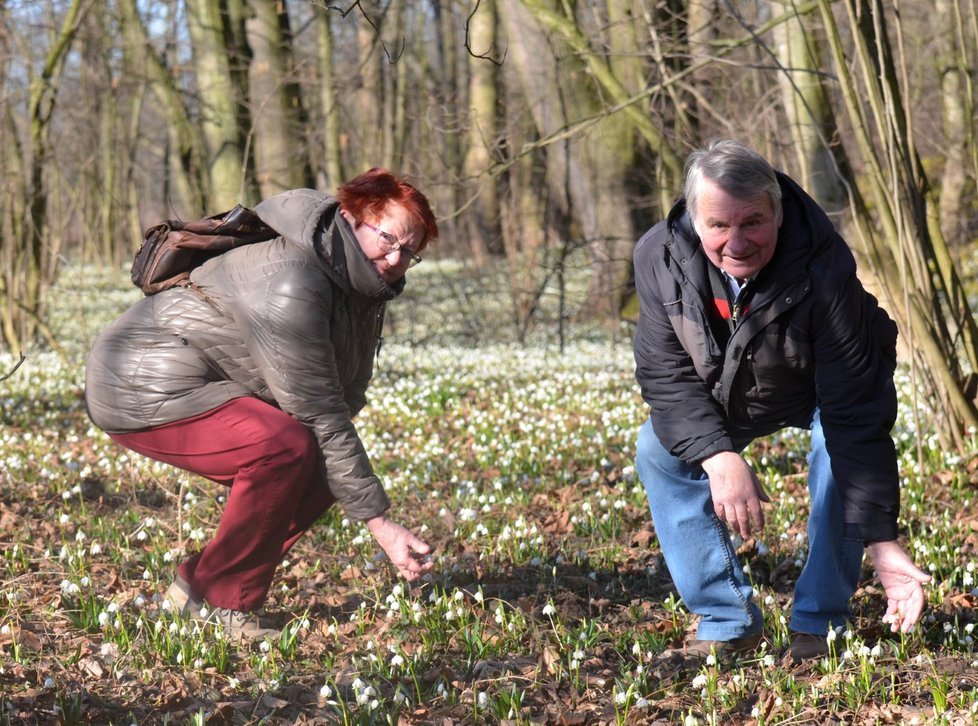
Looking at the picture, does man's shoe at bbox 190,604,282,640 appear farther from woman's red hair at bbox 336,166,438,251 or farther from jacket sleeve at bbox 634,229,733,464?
jacket sleeve at bbox 634,229,733,464

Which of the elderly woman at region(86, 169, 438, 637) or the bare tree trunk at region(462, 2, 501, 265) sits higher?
the bare tree trunk at region(462, 2, 501, 265)

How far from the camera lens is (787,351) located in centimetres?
351

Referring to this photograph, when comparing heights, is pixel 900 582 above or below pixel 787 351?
below

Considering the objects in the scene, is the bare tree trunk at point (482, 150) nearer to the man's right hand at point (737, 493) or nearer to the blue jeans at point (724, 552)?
the blue jeans at point (724, 552)

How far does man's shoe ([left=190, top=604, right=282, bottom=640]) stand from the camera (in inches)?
176

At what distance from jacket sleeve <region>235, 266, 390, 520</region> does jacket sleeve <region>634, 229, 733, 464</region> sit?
108cm

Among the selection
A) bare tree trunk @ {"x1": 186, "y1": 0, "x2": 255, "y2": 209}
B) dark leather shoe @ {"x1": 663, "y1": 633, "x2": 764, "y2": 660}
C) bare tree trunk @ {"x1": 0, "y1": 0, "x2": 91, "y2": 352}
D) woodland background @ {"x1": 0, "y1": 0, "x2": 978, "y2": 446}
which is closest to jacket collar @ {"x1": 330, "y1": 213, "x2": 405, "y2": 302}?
woodland background @ {"x1": 0, "y1": 0, "x2": 978, "y2": 446}

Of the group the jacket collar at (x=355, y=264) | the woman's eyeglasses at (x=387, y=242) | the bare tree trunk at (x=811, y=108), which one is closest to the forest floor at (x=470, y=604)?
the jacket collar at (x=355, y=264)

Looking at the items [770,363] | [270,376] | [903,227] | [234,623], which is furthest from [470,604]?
[903,227]

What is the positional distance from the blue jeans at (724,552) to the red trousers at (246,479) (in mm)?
1308

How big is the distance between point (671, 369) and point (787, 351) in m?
0.37

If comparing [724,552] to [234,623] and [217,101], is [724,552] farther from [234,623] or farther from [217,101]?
[217,101]

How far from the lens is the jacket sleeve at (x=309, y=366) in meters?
4.00

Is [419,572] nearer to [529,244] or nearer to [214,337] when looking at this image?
[214,337]
